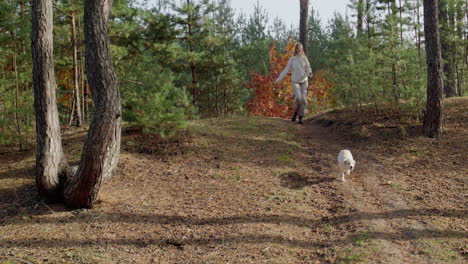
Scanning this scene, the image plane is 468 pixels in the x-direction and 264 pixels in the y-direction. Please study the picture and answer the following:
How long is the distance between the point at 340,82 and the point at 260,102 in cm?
1408

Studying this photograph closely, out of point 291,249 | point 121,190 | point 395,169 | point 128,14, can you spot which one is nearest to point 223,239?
point 291,249

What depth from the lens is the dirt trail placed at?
12.7 feet

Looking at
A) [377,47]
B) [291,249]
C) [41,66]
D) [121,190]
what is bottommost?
[291,249]

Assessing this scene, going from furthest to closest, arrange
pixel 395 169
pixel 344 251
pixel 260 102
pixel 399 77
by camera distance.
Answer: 1. pixel 260 102
2. pixel 399 77
3. pixel 395 169
4. pixel 344 251

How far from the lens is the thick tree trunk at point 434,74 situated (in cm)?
748

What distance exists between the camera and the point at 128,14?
10.2 m

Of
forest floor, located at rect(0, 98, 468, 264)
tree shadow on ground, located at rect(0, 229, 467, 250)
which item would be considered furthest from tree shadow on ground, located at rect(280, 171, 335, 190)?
tree shadow on ground, located at rect(0, 229, 467, 250)

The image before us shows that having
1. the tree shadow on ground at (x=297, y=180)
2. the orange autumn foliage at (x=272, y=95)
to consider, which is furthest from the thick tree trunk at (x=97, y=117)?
the orange autumn foliage at (x=272, y=95)

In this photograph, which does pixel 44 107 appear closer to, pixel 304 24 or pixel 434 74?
pixel 434 74

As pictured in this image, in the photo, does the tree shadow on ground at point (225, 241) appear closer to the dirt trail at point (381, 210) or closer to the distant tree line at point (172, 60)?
the dirt trail at point (381, 210)

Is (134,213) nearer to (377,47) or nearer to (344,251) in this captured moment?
(344,251)

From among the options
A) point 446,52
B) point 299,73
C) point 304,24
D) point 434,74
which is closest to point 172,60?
point 299,73

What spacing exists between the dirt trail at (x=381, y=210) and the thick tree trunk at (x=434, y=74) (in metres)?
1.52

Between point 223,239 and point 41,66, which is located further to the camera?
point 41,66
